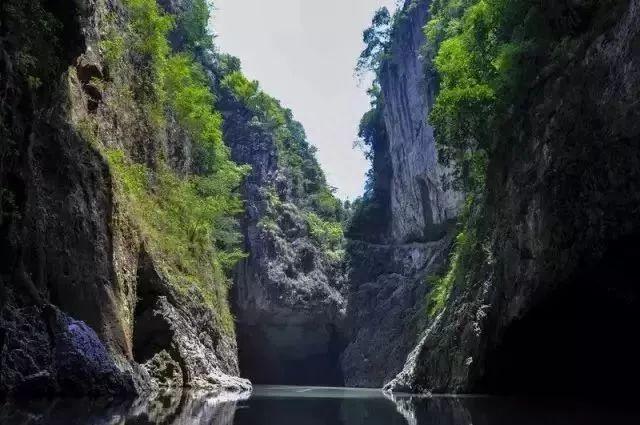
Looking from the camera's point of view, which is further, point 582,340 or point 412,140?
point 412,140

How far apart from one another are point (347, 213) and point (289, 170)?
262 inches

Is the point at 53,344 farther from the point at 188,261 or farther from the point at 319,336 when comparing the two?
the point at 319,336

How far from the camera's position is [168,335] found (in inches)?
541

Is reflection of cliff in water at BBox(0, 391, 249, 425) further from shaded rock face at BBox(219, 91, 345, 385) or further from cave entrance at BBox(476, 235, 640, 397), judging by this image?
shaded rock face at BBox(219, 91, 345, 385)

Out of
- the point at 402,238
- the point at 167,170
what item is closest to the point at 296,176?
the point at 402,238

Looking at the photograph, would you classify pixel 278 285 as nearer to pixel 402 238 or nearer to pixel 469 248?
pixel 402 238

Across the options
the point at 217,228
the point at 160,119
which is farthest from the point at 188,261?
the point at 217,228

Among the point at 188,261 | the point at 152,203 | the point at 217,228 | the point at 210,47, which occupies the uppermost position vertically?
the point at 210,47

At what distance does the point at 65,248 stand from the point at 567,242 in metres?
9.31

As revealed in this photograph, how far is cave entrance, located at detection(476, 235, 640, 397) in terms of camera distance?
1126 centimetres

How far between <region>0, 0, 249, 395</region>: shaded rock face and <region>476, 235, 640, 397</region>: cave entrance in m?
7.51

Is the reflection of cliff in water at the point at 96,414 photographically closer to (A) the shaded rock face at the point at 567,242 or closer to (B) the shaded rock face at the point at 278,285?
(A) the shaded rock face at the point at 567,242

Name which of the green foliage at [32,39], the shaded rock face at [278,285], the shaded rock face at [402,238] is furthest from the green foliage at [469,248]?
the shaded rock face at [278,285]

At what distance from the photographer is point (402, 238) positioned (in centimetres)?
3647
